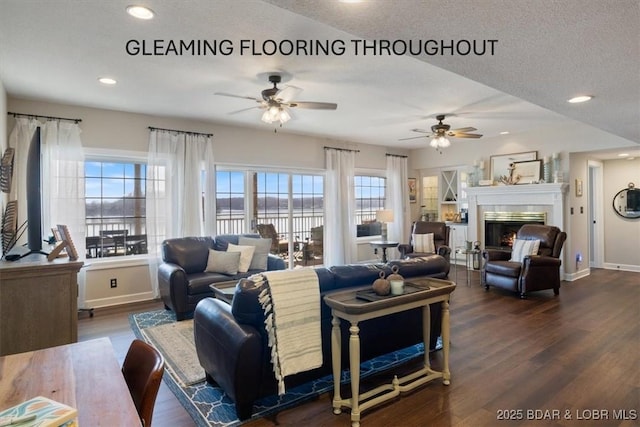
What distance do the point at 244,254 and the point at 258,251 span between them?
25cm

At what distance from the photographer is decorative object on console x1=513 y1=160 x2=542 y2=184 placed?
6445 millimetres

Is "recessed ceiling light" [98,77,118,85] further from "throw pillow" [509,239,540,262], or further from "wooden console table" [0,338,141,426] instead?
"throw pillow" [509,239,540,262]

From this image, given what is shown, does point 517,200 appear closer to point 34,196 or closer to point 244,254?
point 244,254

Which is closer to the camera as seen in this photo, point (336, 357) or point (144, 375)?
point (144, 375)

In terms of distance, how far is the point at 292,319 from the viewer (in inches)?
90.3

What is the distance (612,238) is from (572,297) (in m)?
3.24

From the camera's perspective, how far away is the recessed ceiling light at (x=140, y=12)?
91.4 inches

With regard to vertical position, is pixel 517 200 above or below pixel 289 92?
below

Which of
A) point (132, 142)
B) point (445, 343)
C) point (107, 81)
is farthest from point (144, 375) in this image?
point (132, 142)

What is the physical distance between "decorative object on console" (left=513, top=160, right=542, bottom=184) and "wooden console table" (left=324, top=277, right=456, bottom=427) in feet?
15.8

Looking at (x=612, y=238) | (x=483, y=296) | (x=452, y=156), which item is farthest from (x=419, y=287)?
(x=612, y=238)

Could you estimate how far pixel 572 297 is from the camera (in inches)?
203

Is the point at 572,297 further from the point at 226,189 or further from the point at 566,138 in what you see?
the point at 226,189

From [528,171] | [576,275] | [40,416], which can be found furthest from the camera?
[528,171]
